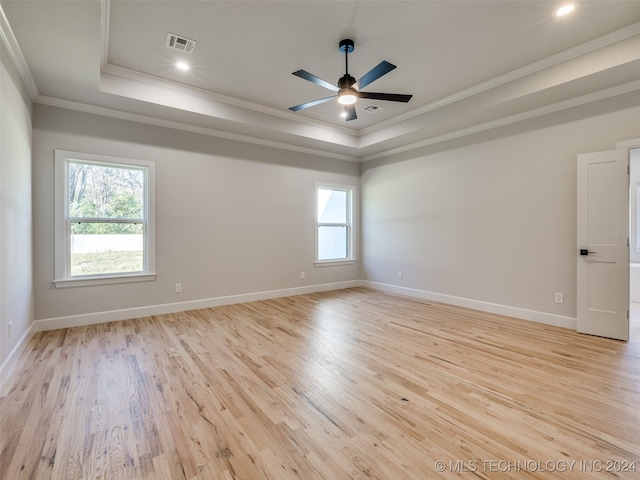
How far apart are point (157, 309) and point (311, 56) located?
13.0ft

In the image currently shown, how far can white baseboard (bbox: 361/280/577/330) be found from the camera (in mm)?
3832

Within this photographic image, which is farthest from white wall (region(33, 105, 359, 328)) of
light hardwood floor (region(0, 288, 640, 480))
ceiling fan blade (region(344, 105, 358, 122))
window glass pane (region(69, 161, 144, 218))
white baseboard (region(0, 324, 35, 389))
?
ceiling fan blade (region(344, 105, 358, 122))

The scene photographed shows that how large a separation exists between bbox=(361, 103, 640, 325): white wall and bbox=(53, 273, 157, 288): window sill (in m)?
4.27

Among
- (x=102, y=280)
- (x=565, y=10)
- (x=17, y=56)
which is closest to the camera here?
(x=565, y=10)

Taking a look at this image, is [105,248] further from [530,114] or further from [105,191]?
[530,114]

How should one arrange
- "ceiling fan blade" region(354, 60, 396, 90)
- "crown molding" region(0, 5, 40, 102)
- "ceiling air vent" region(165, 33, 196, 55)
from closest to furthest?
"crown molding" region(0, 5, 40, 102), "ceiling fan blade" region(354, 60, 396, 90), "ceiling air vent" region(165, 33, 196, 55)

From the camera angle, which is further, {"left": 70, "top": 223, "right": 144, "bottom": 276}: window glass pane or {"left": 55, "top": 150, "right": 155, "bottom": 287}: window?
{"left": 70, "top": 223, "right": 144, "bottom": 276}: window glass pane

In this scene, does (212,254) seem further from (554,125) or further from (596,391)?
(554,125)

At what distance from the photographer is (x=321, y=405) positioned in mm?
2084

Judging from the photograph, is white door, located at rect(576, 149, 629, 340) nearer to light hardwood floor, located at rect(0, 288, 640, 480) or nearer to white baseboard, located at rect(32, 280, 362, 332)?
light hardwood floor, located at rect(0, 288, 640, 480)

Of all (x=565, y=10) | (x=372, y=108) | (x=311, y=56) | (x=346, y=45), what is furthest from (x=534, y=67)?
(x=311, y=56)

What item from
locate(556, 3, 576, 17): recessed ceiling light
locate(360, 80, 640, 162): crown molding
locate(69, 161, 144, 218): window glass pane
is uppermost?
locate(556, 3, 576, 17): recessed ceiling light

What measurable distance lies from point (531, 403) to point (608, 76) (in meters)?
3.43

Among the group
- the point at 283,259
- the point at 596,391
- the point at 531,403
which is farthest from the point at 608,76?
the point at 283,259
